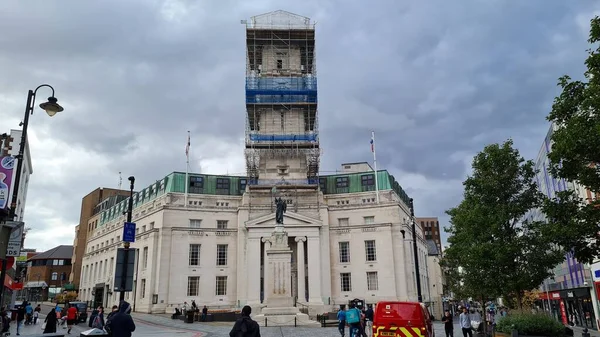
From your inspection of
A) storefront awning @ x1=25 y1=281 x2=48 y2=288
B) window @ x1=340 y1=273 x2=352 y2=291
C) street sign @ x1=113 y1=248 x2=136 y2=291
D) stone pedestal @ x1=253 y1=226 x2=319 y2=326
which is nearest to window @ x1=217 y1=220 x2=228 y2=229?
window @ x1=340 y1=273 x2=352 y2=291

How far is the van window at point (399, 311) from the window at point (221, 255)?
146 feet

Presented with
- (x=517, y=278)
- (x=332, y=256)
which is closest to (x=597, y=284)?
(x=517, y=278)

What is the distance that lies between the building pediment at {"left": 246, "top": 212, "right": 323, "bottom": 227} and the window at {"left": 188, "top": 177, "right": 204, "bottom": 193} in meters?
9.54

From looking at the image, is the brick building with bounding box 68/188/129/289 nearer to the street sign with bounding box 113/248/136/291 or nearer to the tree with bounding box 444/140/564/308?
the tree with bounding box 444/140/564/308

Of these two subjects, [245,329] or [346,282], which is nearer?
[245,329]

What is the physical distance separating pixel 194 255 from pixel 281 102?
77.3 ft

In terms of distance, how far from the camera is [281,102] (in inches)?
2466

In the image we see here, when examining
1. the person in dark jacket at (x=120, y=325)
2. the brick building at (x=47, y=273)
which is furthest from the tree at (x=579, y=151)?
the brick building at (x=47, y=273)

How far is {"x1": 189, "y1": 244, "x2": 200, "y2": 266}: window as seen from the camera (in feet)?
190

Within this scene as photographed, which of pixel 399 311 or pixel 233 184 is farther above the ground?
pixel 233 184

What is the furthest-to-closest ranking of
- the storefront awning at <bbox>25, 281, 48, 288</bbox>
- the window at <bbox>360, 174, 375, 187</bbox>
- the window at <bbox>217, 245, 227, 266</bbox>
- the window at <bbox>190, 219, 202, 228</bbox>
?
the storefront awning at <bbox>25, 281, 48, 288</bbox>, the window at <bbox>360, 174, 375, 187</bbox>, the window at <bbox>190, 219, 202, 228</bbox>, the window at <bbox>217, 245, 227, 266</bbox>

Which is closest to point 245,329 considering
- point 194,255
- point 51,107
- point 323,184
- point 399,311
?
point 399,311

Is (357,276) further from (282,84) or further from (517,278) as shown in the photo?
(517,278)

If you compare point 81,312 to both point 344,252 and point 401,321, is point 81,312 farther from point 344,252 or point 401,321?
point 401,321
